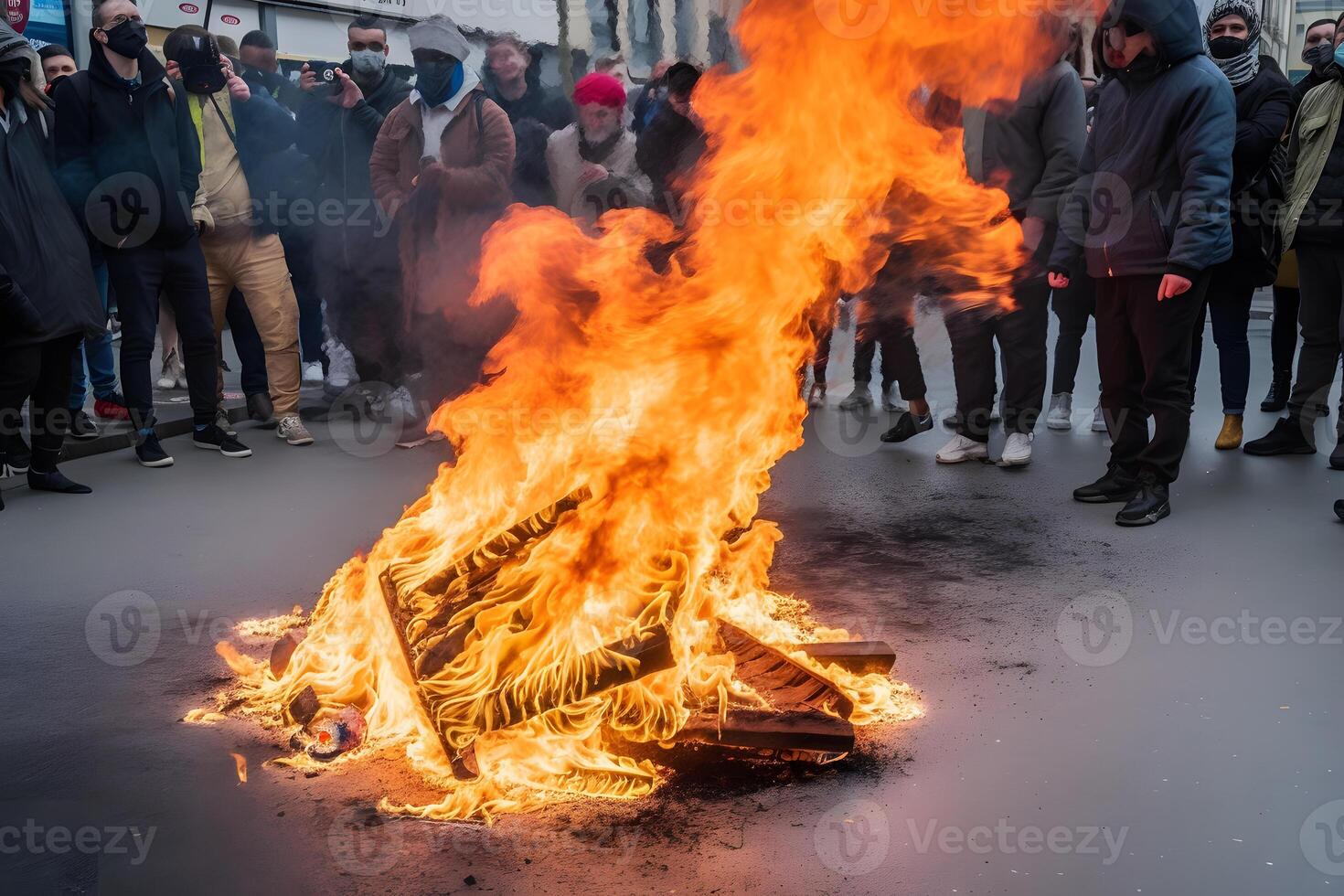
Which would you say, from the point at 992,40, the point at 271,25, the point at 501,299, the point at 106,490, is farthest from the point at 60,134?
the point at 271,25

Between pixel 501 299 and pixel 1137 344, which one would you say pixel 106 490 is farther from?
pixel 1137 344

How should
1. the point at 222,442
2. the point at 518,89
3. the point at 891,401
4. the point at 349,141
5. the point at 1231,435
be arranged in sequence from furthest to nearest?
the point at 891,401, the point at 518,89, the point at 349,141, the point at 222,442, the point at 1231,435

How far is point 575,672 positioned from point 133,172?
557 cm

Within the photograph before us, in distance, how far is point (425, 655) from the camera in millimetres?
3652

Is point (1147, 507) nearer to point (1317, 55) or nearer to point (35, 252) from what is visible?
point (1317, 55)

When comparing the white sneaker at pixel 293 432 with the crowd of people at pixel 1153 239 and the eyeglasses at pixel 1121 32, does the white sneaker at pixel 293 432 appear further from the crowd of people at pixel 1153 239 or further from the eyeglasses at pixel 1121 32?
the eyeglasses at pixel 1121 32

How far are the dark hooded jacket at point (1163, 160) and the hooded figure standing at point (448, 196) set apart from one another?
393 cm

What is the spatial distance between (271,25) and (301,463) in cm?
1118

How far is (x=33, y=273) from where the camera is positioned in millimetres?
6625

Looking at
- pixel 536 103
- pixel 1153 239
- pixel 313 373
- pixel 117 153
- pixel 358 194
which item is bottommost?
pixel 313 373

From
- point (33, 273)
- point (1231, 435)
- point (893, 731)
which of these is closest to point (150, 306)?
point (33, 273)

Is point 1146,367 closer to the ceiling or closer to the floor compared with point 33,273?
closer to the floor

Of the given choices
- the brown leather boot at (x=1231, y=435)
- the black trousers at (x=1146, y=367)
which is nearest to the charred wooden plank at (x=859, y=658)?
the black trousers at (x=1146, y=367)

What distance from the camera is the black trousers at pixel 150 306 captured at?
7.57 meters
